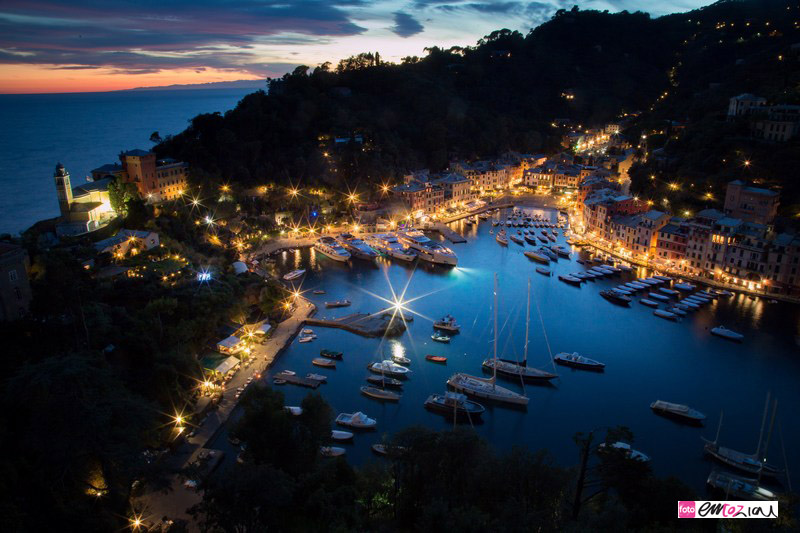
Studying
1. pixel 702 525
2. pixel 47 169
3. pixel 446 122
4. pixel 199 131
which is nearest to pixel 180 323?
pixel 702 525

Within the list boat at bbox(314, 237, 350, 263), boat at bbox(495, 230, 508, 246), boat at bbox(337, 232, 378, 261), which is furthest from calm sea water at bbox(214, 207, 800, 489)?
boat at bbox(495, 230, 508, 246)

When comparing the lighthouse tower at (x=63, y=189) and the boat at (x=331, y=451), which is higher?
the lighthouse tower at (x=63, y=189)

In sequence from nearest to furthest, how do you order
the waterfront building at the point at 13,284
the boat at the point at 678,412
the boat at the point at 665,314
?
the waterfront building at the point at 13,284 < the boat at the point at 678,412 < the boat at the point at 665,314

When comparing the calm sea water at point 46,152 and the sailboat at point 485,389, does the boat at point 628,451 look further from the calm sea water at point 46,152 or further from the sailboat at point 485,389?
the calm sea water at point 46,152

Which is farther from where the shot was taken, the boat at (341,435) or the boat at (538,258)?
the boat at (538,258)

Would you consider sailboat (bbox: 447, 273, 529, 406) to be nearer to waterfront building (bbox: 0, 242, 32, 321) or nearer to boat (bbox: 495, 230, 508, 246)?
waterfront building (bbox: 0, 242, 32, 321)

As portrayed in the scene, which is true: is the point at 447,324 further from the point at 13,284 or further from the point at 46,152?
the point at 46,152

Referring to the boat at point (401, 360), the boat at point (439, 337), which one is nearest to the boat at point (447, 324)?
the boat at point (439, 337)
